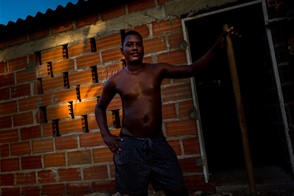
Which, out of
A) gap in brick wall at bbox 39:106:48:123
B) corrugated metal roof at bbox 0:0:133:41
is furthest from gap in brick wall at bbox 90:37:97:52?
gap in brick wall at bbox 39:106:48:123

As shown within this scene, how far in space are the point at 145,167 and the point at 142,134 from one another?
284 millimetres

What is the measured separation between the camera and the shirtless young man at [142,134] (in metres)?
2.34

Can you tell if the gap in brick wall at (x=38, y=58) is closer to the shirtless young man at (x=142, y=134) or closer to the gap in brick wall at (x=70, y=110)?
the gap in brick wall at (x=70, y=110)

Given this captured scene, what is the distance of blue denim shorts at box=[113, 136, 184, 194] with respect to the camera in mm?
2334

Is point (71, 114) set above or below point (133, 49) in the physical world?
below

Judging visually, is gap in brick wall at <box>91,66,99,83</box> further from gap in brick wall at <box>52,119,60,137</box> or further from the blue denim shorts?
the blue denim shorts

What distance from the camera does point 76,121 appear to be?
12.7 ft

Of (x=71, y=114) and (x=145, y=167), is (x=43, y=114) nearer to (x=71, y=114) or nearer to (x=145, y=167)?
(x=71, y=114)

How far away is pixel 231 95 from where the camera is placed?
22.3 feet

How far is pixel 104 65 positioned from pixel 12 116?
A: 1.76 m

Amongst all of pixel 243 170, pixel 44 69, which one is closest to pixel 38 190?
pixel 44 69

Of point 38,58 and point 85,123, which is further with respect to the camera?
point 38,58

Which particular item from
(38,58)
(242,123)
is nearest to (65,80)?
(38,58)

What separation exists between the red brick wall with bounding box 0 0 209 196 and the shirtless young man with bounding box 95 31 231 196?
3.35ft
